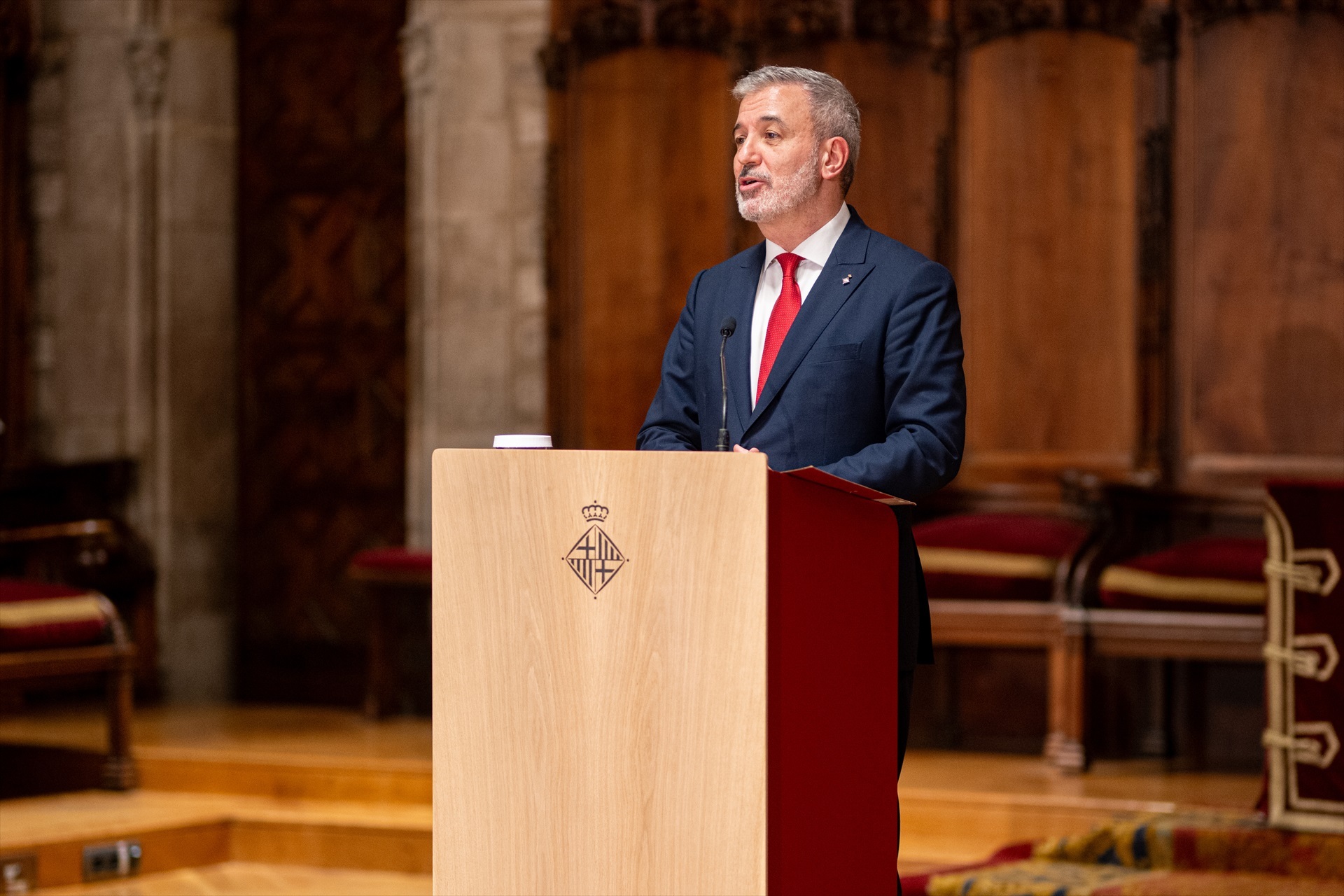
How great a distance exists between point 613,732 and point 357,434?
464 cm

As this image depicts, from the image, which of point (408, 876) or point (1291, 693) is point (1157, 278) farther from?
point (408, 876)

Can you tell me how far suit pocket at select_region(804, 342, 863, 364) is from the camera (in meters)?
2.18

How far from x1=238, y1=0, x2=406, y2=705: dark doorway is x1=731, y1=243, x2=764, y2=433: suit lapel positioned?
4153 millimetres

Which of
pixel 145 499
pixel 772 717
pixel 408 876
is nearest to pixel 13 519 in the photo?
pixel 145 499

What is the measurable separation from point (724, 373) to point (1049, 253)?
350 centimetres

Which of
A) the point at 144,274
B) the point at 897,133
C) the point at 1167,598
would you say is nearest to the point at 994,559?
the point at 1167,598

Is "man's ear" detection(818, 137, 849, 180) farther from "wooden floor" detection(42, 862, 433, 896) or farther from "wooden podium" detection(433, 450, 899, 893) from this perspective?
"wooden floor" detection(42, 862, 433, 896)

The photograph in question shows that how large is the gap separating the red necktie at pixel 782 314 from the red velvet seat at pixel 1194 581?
8.35 feet

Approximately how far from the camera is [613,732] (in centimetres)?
189

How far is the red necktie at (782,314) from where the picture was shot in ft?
7.36

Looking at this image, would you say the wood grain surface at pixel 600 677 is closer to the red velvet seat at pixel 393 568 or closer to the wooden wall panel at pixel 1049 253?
the red velvet seat at pixel 393 568

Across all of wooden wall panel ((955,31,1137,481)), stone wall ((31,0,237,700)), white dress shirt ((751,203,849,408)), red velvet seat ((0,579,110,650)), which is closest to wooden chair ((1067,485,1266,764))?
wooden wall panel ((955,31,1137,481))

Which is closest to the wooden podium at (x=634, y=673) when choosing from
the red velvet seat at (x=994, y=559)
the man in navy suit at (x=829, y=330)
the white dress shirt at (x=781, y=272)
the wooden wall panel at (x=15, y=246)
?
the man in navy suit at (x=829, y=330)

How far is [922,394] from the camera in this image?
2160 millimetres
